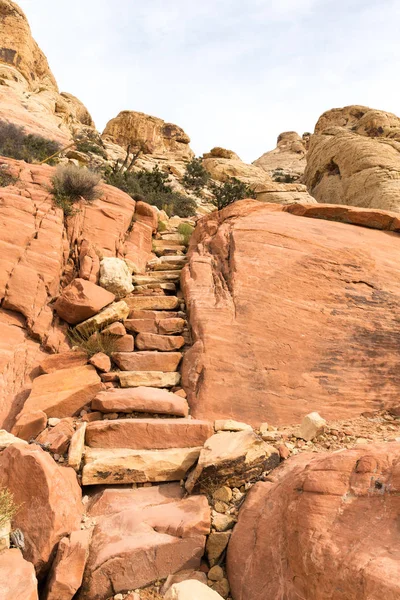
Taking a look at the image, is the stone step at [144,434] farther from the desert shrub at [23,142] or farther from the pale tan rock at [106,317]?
the desert shrub at [23,142]

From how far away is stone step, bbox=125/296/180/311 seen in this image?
5668 mm

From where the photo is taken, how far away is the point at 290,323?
15.8 ft

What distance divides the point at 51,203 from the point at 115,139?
3450cm

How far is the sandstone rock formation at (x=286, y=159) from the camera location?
121 ft

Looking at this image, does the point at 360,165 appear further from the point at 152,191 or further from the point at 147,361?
the point at 147,361

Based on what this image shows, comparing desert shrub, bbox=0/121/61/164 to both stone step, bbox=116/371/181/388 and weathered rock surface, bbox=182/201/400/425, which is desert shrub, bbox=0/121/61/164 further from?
stone step, bbox=116/371/181/388

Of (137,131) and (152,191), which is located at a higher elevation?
(137,131)

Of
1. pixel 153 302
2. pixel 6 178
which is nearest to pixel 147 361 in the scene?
pixel 153 302

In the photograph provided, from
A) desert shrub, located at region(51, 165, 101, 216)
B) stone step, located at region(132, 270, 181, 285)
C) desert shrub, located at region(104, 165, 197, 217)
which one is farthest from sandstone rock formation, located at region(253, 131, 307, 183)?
stone step, located at region(132, 270, 181, 285)

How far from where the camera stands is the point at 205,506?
9.06 ft

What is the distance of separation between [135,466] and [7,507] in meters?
1.05

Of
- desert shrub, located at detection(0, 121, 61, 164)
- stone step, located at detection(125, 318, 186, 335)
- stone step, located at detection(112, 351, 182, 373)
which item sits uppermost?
desert shrub, located at detection(0, 121, 61, 164)

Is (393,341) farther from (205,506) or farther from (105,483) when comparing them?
(105,483)

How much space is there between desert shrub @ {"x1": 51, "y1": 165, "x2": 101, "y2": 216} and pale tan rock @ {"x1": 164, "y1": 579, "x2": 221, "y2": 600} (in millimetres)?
5816
